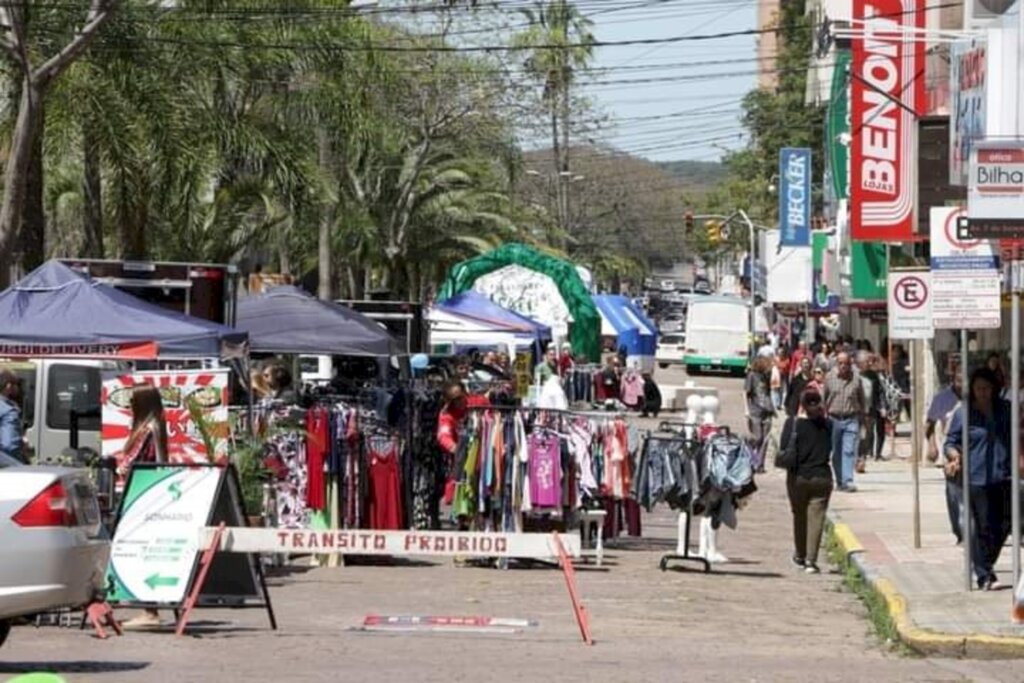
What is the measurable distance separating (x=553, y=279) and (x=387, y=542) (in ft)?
113

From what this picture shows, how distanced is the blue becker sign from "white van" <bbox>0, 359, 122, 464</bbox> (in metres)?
41.8

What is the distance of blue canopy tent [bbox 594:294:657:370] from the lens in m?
59.5

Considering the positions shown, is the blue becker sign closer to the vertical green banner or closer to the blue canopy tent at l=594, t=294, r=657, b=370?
the blue canopy tent at l=594, t=294, r=657, b=370

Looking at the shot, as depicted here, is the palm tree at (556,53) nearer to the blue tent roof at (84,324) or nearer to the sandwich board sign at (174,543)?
the blue tent roof at (84,324)

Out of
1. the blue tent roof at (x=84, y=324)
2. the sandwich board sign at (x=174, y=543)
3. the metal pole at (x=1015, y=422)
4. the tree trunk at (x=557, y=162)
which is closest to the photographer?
the sandwich board sign at (x=174, y=543)

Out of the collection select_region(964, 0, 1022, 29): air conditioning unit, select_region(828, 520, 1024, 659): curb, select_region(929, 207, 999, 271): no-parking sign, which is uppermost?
select_region(964, 0, 1022, 29): air conditioning unit

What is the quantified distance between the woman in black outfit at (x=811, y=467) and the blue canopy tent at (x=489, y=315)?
66.9 ft

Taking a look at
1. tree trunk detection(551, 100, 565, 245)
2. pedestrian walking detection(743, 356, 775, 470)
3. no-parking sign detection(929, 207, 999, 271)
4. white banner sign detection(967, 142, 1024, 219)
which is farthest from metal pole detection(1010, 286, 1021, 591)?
tree trunk detection(551, 100, 565, 245)

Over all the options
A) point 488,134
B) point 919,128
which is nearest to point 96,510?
point 919,128

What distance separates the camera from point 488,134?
2153 inches

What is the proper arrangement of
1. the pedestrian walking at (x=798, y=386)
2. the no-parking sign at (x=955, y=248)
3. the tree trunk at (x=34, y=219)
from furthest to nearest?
the pedestrian walking at (x=798, y=386) < the tree trunk at (x=34, y=219) < the no-parking sign at (x=955, y=248)

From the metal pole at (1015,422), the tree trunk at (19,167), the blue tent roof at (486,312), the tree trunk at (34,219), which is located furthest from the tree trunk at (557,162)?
the metal pole at (1015,422)

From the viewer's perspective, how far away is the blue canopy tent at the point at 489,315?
40.5 m

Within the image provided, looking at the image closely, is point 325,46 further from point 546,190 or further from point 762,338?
point 546,190
